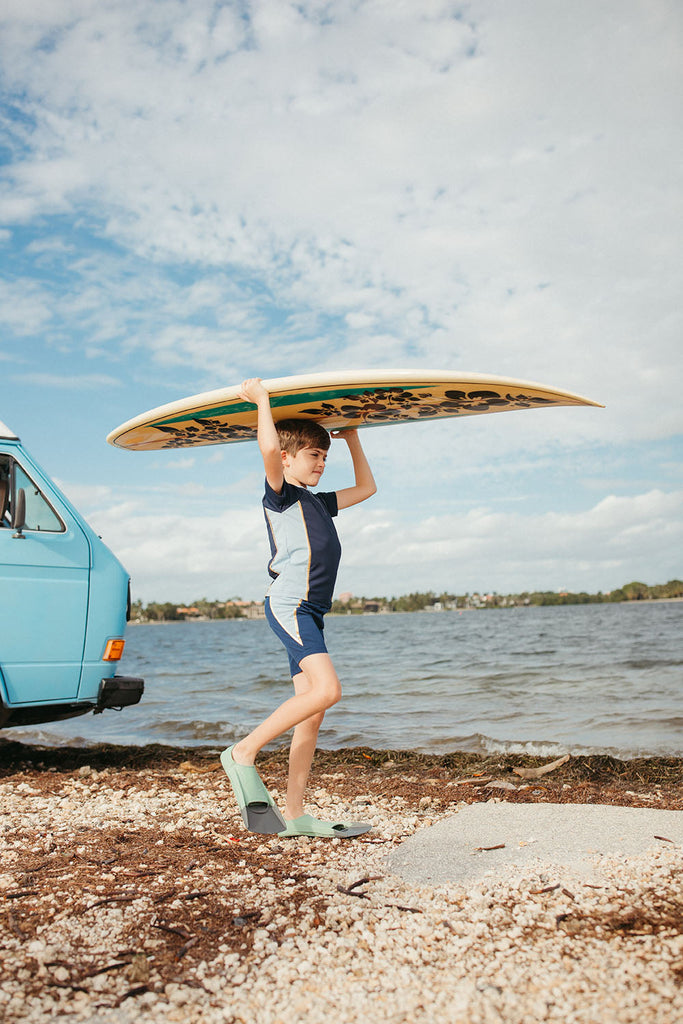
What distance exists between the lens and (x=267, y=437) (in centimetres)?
365

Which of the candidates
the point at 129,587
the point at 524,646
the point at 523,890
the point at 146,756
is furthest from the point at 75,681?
the point at 524,646

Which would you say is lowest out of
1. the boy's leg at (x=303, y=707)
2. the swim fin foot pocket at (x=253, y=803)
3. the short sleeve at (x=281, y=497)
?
the swim fin foot pocket at (x=253, y=803)

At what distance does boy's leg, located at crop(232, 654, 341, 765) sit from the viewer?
368 centimetres

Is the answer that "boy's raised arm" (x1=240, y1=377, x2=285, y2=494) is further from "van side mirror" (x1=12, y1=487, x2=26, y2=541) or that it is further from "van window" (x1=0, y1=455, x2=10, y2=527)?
"van window" (x1=0, y1=455, x2=10, y2=527)

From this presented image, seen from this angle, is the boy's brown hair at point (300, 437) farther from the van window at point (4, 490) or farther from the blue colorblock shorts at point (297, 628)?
the van window at point (4, 490)

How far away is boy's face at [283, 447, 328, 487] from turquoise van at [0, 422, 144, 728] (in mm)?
2522

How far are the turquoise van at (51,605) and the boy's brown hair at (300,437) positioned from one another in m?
2.50

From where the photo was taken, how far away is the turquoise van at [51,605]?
557 centimetres

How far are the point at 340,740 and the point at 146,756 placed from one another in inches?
99.4

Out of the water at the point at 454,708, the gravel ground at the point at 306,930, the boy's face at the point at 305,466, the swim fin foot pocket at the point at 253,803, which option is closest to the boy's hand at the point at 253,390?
the boy's face at the point at 305,466

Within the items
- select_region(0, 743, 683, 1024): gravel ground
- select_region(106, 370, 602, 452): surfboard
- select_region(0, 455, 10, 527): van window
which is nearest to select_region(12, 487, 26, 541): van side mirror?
select_region(0, 455, 10, 527): van window

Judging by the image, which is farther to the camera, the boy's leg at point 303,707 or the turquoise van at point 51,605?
the turquoise van at point 51,605

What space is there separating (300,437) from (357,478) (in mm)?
630

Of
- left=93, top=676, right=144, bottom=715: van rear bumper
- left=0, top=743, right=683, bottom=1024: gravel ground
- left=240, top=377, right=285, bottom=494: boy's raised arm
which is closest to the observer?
left=0, top=743, right=683, bottom=1024: gravel ground
